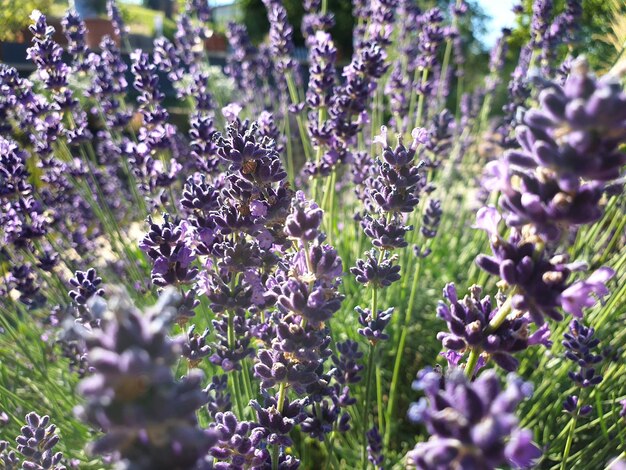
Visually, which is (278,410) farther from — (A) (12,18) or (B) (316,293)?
(A) (12,18)

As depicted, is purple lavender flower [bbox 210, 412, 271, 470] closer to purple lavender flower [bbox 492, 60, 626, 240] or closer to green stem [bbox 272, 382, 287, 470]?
green stem [bbox 272, 382, 287, 470]

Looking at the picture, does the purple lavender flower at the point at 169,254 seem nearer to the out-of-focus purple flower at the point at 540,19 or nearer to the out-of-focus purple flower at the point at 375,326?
the out-of-focus purple flower at the point at 375,326

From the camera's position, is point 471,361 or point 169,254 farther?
point 169,254

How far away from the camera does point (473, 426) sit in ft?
2.28

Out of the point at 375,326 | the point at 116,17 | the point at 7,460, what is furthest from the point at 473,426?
the point at 116,17

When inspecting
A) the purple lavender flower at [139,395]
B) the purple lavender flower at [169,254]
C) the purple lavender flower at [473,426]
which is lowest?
the purple lavender flower at [473,426]

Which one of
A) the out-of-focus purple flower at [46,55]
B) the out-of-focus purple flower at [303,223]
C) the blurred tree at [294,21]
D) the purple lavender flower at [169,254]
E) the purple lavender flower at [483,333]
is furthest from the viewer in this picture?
the blurred tree at [294,21]

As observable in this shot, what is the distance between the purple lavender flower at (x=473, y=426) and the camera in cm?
66

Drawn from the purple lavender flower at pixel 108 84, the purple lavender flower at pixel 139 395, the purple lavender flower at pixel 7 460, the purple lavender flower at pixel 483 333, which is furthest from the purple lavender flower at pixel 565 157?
the purple lavender flower at pixel 108 84

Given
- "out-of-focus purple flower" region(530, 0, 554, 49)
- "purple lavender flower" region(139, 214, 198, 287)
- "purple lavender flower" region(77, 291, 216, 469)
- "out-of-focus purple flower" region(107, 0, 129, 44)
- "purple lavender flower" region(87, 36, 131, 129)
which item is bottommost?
"purple lavender flower" region(77, 291, 216, 469)

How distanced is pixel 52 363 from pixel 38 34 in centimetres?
182

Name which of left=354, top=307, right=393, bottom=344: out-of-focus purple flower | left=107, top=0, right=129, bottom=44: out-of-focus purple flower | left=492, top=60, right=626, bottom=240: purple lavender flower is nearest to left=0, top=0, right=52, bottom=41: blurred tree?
left=107, top=0, right=129, bottom=44: out-of-focus purple flower

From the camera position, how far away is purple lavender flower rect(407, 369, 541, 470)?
66 cm

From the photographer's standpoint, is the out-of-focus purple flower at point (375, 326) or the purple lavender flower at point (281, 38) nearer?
the out-of-focus purple flower at point (375, 326)
